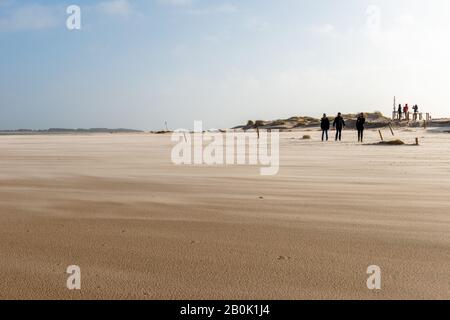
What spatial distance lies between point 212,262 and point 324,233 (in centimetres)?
111

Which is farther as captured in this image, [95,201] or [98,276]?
[95,201]

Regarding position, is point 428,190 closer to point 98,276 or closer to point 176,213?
point 176,213

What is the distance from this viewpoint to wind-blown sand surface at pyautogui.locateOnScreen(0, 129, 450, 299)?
2469 mm

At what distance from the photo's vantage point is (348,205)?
15.6 ft

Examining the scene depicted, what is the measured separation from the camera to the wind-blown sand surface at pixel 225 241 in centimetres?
247

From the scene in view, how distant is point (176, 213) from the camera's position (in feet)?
14.3

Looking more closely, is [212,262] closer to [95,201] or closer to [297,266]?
[297,266]

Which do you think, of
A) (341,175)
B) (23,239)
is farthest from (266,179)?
(23,239)

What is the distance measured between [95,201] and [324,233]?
104 inches

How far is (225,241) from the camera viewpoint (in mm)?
3352

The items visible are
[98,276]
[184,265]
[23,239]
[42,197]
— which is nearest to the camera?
[98,276]
